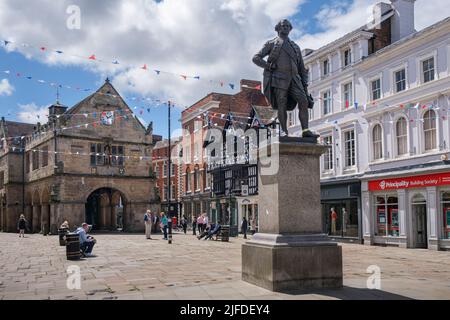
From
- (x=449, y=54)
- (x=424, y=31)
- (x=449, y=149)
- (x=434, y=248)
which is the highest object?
(x=424, y=31)

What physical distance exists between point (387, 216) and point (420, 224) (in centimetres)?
182

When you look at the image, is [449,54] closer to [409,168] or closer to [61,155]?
[409,168]

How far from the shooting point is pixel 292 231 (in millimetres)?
8445

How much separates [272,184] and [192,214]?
40196 mm

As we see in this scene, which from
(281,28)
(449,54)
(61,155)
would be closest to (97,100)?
(61,155)

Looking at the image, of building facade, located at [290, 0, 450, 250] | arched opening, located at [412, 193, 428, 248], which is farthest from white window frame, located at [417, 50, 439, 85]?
arched opening, located at [412, 193, 428, 248]

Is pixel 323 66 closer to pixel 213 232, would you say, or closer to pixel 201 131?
pixel 213 232

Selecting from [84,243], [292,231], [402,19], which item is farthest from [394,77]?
[292,231]

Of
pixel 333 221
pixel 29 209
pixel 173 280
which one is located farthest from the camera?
pixel 29 209

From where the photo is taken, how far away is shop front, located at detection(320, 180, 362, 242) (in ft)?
85.3

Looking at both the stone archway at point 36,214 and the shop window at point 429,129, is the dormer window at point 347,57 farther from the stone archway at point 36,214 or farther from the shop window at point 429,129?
the stone archway at point 36,214

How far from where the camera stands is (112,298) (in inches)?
319

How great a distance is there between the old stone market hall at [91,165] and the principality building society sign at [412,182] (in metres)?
21.6

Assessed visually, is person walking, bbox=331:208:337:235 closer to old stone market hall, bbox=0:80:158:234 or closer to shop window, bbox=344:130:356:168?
shop window, bbox=344:130:356:168
